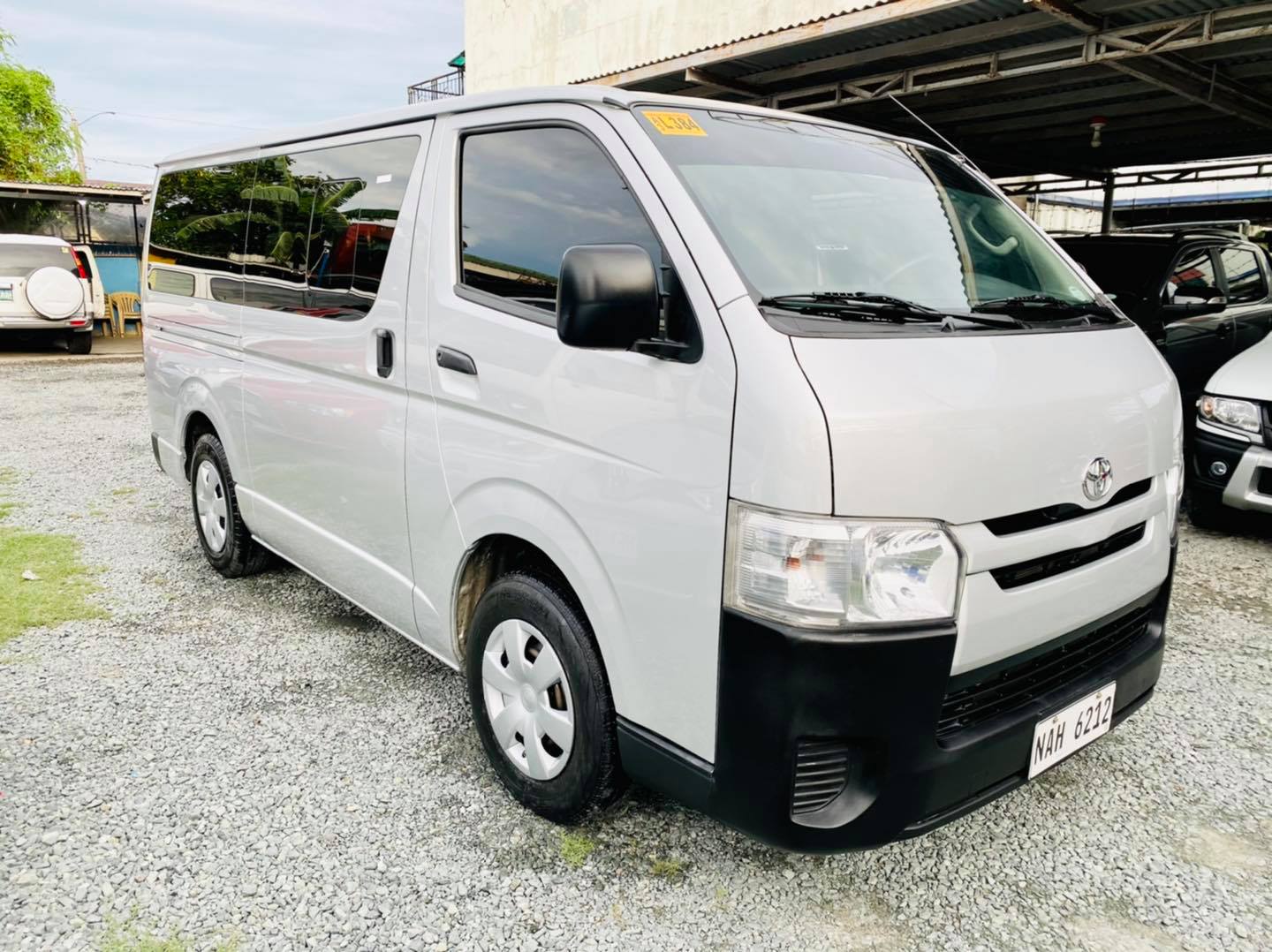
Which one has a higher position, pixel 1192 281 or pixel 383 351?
pixel 1192 281

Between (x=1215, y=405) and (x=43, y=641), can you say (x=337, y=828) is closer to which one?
(x=43, y=641)

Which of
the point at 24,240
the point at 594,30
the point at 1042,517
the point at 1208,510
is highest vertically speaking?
the point at 594,30

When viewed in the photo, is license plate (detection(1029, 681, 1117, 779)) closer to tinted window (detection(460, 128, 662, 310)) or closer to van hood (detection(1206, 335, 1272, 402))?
tinted window (detection(460, 128, 662, 310))

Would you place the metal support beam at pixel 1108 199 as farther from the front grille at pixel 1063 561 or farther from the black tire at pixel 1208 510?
the front grille at pixel 1063 561

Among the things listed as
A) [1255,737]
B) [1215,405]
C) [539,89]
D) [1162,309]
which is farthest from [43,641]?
[1162,309]

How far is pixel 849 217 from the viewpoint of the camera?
2484 mm

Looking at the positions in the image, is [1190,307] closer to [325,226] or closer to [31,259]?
[325,226]

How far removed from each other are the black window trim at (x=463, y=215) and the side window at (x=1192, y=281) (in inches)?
219

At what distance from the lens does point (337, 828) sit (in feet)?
8.33

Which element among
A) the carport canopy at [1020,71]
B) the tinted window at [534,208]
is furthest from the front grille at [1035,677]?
the carport canopy at [1020,71]

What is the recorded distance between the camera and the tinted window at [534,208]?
230 centimetres

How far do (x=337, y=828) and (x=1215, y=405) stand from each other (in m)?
5.06

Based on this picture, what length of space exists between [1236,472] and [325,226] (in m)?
4.82

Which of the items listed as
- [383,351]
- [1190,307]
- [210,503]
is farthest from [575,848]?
[1190,307]
